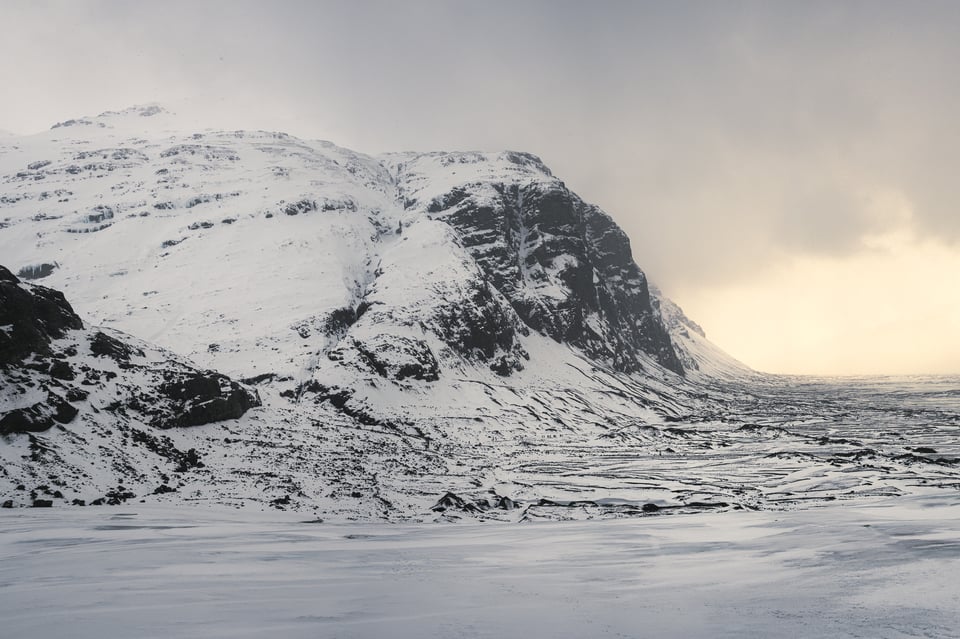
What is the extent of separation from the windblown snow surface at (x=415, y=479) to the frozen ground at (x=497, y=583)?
0.31 feet

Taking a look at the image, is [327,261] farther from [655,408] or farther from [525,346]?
[655,408]

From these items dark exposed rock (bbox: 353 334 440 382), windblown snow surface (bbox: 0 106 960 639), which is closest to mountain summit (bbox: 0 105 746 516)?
dark exposed rock (bbox: 353 334 440 382)

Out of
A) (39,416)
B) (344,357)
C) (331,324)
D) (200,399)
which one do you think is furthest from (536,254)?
(39,416)

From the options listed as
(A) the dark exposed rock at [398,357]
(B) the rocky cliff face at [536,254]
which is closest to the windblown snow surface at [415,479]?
(A) the dark exposed rock at [398,357]

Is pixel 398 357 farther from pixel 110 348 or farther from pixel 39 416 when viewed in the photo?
pixel 39 416

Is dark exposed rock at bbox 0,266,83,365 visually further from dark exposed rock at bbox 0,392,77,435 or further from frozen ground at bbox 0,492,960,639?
frozen ground at bbox 0,492,960,639

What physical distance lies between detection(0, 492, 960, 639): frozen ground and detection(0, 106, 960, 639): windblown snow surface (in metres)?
0.09

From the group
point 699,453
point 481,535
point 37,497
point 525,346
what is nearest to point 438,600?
point 481,535

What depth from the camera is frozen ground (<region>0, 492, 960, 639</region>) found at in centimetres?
737

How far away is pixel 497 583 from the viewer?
10906 mm

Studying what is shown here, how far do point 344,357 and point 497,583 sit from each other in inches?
3384

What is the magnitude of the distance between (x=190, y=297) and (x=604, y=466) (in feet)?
331

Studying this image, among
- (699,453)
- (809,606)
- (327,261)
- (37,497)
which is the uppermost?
(327,261)

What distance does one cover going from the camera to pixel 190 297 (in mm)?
116000
